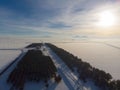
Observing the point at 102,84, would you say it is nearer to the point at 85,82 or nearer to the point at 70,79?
the point at 85,82

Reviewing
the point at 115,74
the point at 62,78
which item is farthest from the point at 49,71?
the point at 115,74

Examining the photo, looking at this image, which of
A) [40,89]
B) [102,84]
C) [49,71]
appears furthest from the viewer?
[49,71]

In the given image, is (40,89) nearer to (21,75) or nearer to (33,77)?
(33,77)

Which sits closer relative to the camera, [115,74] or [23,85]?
[23,85]

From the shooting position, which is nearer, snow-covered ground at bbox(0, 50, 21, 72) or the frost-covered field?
the frost-covered field

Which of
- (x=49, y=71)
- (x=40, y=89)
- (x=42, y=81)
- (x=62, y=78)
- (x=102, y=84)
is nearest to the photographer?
(x=40, y=89)

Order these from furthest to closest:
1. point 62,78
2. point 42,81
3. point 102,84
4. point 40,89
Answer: point 62,78
point 42,81
point 102,84
point 40,89

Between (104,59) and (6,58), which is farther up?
(104,59)

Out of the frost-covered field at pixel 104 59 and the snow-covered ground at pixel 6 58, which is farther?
the snow-covered ground at pixel 6 58

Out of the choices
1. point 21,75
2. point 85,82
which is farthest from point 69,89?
point 21,75
